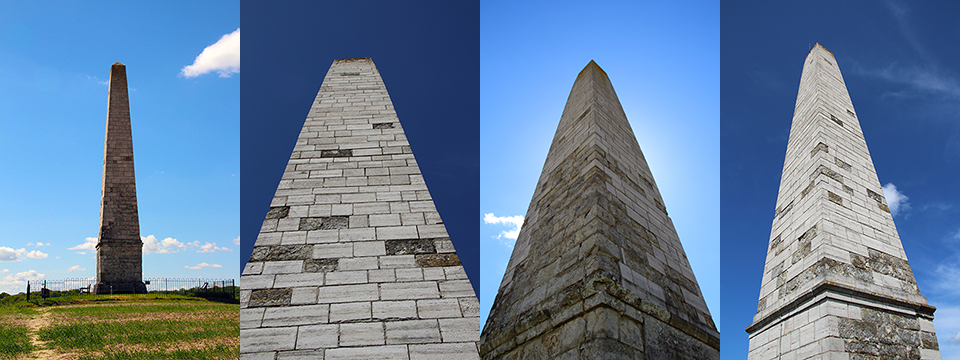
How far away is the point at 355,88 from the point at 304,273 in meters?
4.90

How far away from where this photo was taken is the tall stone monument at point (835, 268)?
5.59 metres

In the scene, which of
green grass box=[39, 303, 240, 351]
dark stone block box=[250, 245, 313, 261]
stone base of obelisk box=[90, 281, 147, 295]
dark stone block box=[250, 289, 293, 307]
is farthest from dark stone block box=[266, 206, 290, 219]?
stone base of obelisk box=[90, 281, 147, 295]

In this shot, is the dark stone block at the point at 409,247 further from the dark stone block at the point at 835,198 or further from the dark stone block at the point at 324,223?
the dark stone block at the point at 835,198

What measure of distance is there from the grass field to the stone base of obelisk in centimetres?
125

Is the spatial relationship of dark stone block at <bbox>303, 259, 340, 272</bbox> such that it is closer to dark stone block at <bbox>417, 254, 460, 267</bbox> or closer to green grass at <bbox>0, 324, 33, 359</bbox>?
dark stone block at <bbox>417, 254, 460, 267</bbox>

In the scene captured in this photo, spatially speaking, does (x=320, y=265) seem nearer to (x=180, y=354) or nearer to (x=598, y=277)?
(x=598, y=277)

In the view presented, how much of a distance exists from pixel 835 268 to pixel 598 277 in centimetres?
477

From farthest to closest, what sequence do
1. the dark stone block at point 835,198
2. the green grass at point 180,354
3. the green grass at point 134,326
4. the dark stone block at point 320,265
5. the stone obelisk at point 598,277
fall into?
the green grass at point 134,326, the green grass at point 180,354, the dark stone block at point 835,198, the dark stone block at point 320,265, the stone obelisk at point 598,277

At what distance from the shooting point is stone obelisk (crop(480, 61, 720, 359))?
328cm

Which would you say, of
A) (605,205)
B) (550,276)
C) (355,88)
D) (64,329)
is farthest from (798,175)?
(64,329)

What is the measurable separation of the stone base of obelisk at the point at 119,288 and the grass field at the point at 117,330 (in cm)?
125

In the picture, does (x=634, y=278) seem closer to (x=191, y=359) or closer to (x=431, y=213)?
(x=431, y=213)

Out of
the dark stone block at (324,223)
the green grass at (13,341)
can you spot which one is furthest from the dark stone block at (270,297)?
the green grass at (13,341)

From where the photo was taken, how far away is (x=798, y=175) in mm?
8812
